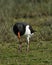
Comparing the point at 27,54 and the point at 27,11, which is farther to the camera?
the point at 27,11

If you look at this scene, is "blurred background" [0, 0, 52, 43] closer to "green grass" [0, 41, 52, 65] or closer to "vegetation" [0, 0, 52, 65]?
"vegetation" [0, 0, 52, 65]

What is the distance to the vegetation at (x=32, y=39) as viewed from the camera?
31.6 ft

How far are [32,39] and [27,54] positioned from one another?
2.89m

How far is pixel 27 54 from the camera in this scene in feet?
34.2

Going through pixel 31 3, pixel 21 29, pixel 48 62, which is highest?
pixel 31 3

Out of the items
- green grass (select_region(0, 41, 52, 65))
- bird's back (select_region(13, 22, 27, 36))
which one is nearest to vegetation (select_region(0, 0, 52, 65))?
green grass (select_region(0, 41, 52, 65))

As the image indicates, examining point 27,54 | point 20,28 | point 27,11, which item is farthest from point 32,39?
point 27,11

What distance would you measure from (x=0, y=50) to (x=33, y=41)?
2.42 meters

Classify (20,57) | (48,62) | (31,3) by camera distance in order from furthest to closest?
(31,3), (20,57), (48,62)

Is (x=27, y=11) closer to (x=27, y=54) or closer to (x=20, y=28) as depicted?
(x=20, y=28)

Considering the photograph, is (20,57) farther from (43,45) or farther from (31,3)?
(31,3)

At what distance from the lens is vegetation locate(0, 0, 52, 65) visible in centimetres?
962

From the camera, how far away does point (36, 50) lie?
11211 mm

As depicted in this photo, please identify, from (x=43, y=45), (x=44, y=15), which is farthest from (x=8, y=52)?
(x=44, y=15)
